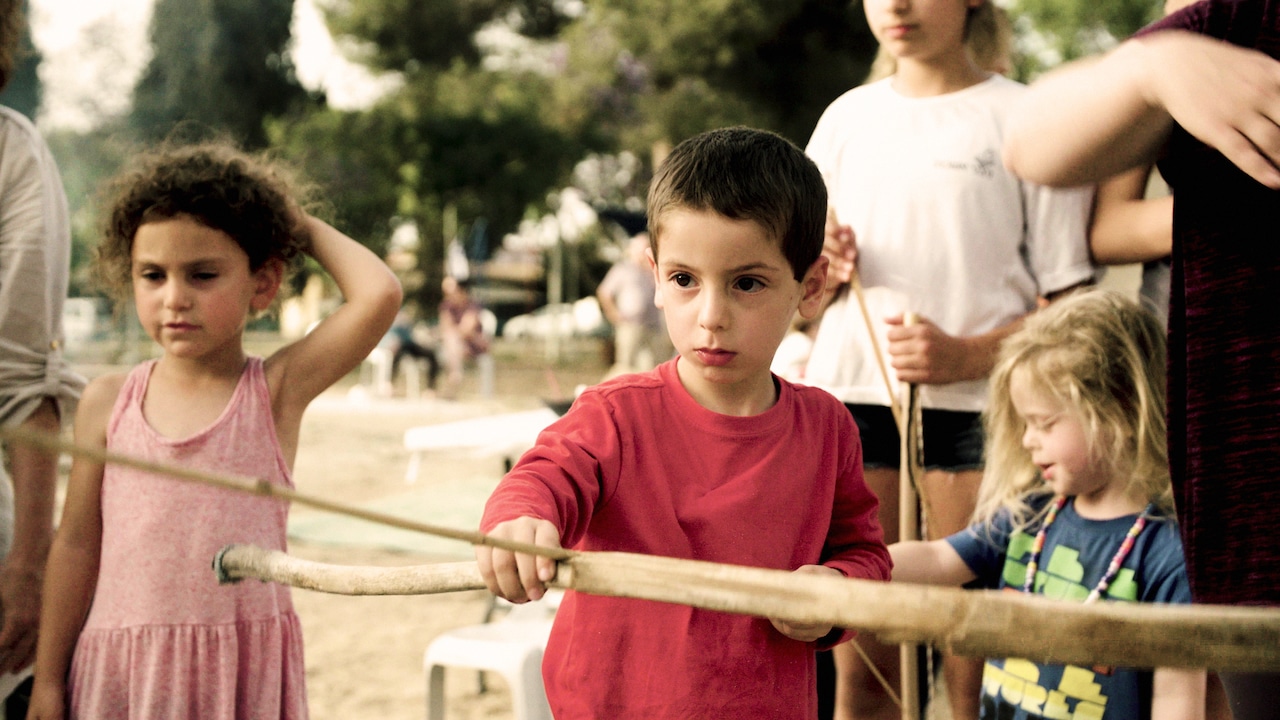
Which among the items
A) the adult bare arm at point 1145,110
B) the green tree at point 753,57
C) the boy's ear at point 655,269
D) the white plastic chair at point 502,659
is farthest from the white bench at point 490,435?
the green tree at point 753,57

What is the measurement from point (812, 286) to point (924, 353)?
0.58 m

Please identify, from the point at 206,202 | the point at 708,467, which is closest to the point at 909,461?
the point at 708,467

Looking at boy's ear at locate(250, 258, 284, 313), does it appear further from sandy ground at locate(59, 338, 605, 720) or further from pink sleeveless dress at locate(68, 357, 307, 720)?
sandy ground at locate(59, 338, 605, 720)

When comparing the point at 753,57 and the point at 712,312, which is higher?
the point at 753,57

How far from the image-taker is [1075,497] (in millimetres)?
2033

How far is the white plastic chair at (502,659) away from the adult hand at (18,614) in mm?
1154

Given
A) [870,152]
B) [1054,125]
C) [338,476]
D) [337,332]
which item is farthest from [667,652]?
[338,476]

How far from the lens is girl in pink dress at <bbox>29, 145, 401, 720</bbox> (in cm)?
177

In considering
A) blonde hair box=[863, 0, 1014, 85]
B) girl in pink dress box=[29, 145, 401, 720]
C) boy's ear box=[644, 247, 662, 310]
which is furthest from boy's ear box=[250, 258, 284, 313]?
blonde hair box=[863, 0, 1014, 85]

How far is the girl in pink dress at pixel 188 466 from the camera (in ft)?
5.80

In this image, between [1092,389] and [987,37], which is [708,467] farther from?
[987,37]

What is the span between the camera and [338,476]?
28.3ft

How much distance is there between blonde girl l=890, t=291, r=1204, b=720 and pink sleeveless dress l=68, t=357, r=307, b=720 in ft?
3.60

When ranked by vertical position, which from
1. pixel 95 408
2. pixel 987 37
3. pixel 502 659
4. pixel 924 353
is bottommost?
pixel 502 659
